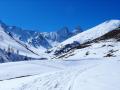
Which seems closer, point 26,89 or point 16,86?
point 26,89

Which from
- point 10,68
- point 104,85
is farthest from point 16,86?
point 10,68

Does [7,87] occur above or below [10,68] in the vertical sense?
below

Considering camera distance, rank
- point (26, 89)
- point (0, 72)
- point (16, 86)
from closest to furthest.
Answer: point (26, 89) → point (16, 86) → point (0, 72)

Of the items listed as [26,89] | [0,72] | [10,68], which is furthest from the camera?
[10,68]

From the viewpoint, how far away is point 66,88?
16.6 meters

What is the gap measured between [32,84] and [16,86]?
1.09 meters

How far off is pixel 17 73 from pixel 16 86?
25.0ft

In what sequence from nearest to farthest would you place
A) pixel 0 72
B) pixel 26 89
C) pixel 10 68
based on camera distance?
pixel 26 89
pixel 0 72
pixel 10 68

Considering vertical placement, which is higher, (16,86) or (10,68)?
(10,68)

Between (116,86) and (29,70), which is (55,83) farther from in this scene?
(29,70)

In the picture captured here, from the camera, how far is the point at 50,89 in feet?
53.9

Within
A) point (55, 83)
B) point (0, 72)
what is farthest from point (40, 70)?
point (55, 83)

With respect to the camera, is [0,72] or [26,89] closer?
[26,89]

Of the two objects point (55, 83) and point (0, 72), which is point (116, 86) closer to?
point (55, 83)
